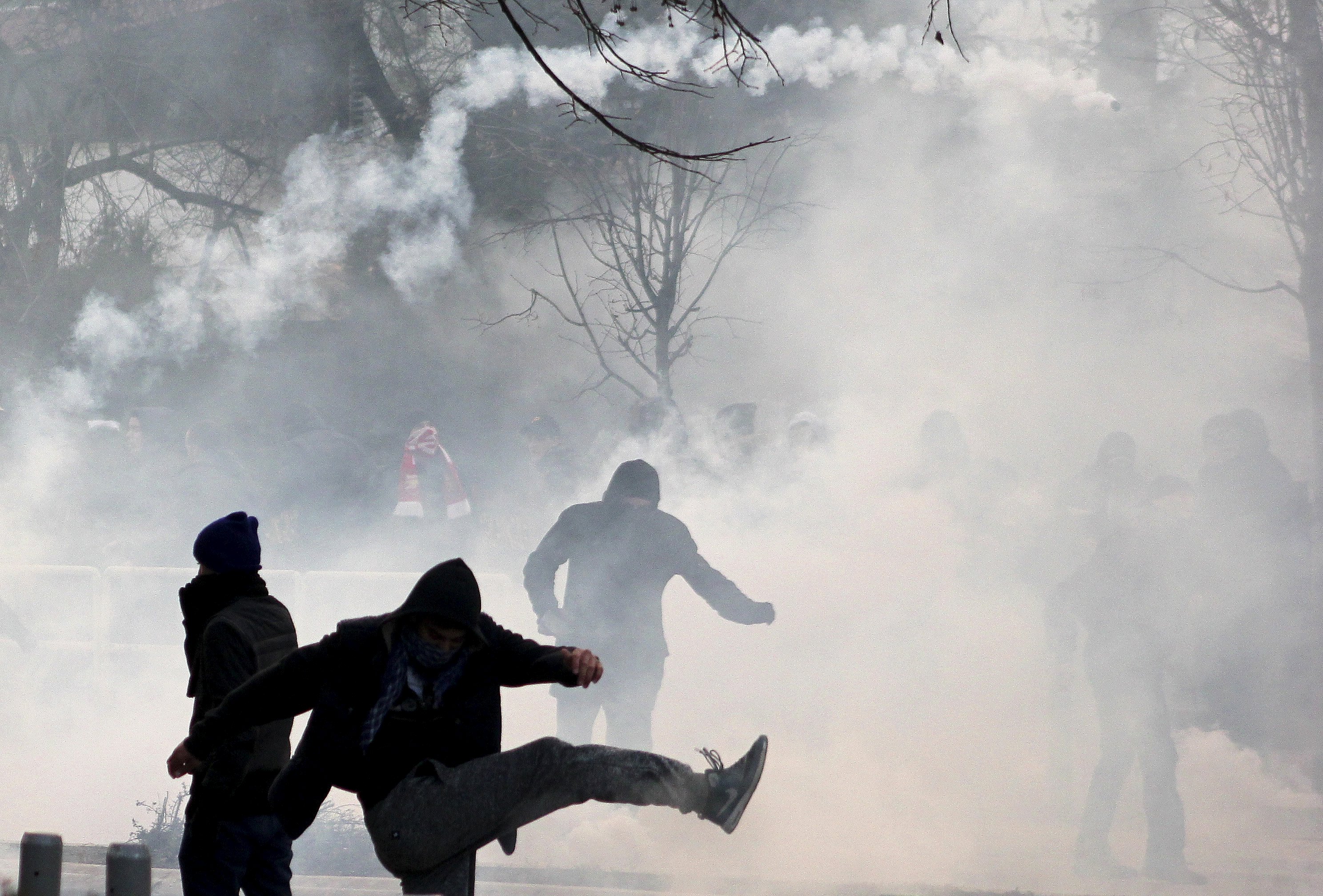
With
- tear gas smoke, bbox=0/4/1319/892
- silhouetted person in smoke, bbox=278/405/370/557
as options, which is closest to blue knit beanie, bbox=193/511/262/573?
tear gas smoke, bbox=0/4/1319/892

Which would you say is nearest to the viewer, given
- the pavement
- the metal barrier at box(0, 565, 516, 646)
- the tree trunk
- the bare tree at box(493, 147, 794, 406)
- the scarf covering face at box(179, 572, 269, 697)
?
the scarf covering face at box(179, 572, 269, 697)

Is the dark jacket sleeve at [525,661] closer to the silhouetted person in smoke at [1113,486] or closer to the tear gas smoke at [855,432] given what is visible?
the tear gas smoke at [855,432]

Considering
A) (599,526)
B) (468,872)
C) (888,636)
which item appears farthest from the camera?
(888,636)

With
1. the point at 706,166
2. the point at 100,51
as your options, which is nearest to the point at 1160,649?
the point at 706,166

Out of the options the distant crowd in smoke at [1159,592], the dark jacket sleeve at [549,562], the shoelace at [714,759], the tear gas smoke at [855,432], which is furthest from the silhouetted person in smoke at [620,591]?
the shoelace at [714,759]

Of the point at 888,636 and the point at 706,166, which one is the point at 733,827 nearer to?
the point at 888,636

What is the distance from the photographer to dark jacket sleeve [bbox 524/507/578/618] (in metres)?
5.70

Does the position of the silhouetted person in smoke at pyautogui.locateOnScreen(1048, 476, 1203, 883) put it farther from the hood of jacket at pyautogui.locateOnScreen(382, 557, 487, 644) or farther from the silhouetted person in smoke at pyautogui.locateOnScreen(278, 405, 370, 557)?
the silhouetted person in smoke at pyautogui.locateOnScreen(278, 405, 370, 557)

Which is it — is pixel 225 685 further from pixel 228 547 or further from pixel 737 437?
pixel 737 437

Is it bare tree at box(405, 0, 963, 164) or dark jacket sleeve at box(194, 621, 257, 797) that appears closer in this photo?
dark jacket sleeve at box(194, 621, 257, 797)

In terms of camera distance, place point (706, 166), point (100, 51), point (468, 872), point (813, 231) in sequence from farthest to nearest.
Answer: point (100, 51) < point (813, 231) < point (706, 166) < point (468, 872)

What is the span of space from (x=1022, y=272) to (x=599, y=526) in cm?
543

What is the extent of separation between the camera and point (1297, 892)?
458 centimetres

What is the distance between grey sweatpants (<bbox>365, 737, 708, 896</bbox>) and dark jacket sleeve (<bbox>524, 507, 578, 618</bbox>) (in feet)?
9.55
